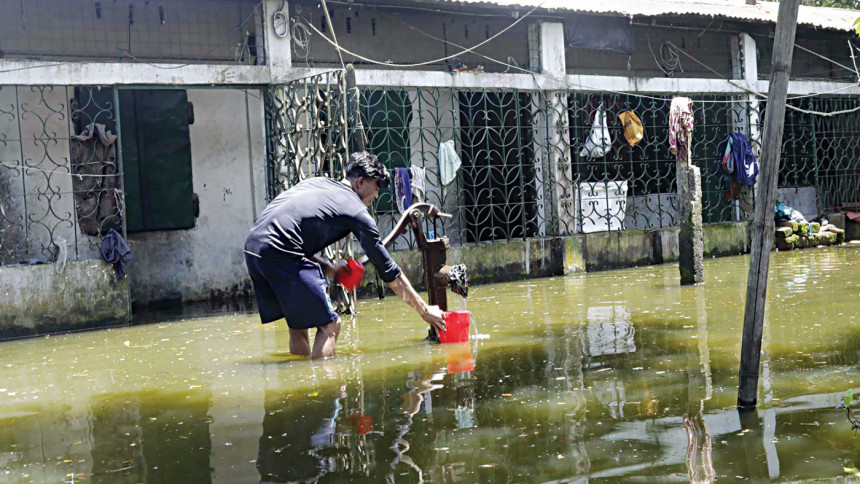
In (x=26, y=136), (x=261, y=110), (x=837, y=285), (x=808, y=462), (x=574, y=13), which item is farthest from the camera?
(x=574, y=13)

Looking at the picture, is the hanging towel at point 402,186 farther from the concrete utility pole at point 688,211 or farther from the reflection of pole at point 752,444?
the reflection of pole at point 752,444

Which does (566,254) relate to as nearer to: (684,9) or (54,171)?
(684,9)

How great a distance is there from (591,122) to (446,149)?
10.5 ft

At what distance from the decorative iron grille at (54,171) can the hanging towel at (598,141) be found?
23.7 ft

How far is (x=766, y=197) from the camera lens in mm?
4762

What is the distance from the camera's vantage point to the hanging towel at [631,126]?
598 inches

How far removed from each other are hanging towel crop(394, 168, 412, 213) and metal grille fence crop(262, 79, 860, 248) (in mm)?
200

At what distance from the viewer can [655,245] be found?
15203mm

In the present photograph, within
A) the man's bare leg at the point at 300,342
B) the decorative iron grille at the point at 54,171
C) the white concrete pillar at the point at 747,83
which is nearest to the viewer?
the man's bare leg at the point at 300,342

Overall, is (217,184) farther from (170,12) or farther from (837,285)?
(837,285)

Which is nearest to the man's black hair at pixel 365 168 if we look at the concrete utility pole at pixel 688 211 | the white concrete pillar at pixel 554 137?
the concrete utility pole at pixel 688 211

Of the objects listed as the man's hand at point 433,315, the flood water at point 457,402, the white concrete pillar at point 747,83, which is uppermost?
the white concrete pillar at point 747,83

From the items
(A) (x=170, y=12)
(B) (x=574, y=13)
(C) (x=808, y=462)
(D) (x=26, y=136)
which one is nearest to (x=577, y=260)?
(B) (x=574, y=13)

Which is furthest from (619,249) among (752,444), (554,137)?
(752,444)
